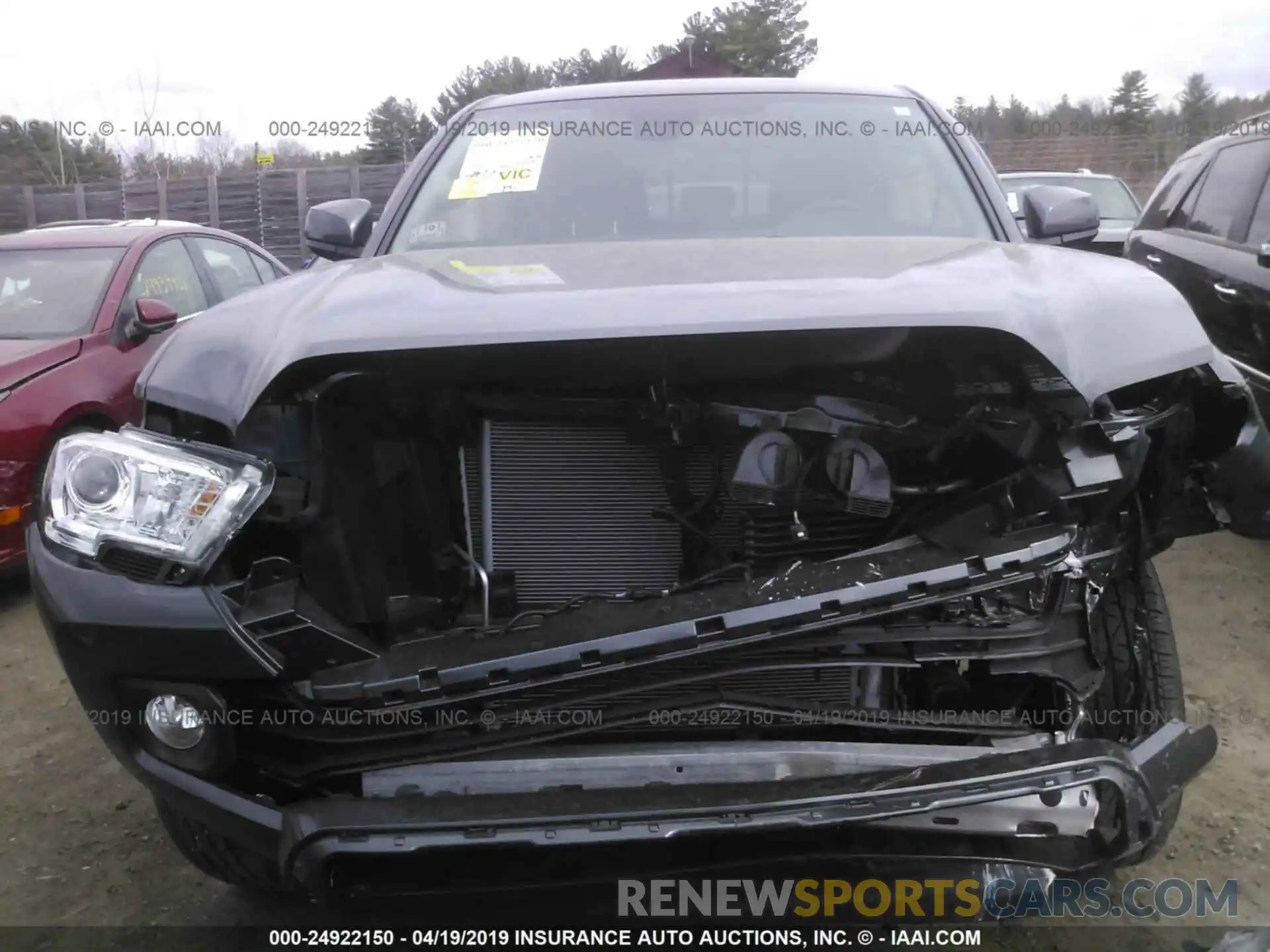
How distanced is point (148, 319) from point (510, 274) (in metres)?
3.37

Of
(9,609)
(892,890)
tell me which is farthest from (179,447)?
(9,609)

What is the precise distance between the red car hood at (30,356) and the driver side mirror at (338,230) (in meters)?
1.78

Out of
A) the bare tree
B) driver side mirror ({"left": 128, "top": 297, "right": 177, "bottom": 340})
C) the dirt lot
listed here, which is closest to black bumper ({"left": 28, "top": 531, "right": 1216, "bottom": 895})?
the dirt lot

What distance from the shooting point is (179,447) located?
5.36 ft

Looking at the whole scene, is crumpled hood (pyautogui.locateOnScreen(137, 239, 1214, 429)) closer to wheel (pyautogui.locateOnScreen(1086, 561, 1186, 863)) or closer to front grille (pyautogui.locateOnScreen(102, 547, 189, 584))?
front grille (pyautogui.locateOnScreen(102, 547, 189, 584))

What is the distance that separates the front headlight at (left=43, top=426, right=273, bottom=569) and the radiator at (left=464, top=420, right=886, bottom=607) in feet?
1.44

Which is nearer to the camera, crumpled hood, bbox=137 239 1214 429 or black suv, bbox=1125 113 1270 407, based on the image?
crumpled hood, bbox=137 239 1214 429

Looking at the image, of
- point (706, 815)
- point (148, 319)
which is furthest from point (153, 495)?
point (148, 319)

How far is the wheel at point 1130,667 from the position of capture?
6.02ft

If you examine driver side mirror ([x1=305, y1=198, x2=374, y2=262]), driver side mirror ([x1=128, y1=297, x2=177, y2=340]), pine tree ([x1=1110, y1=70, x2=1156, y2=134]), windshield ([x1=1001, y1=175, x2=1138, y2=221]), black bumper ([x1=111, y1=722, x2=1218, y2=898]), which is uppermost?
pine tree ([x1=1110, y1=70, x2=1156, y2=134])

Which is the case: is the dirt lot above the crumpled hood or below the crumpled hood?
below

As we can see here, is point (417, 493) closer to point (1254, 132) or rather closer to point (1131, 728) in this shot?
point (1131, 728)

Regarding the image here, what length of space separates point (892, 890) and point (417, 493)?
1.12 metres

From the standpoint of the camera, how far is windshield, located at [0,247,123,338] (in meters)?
4.57
